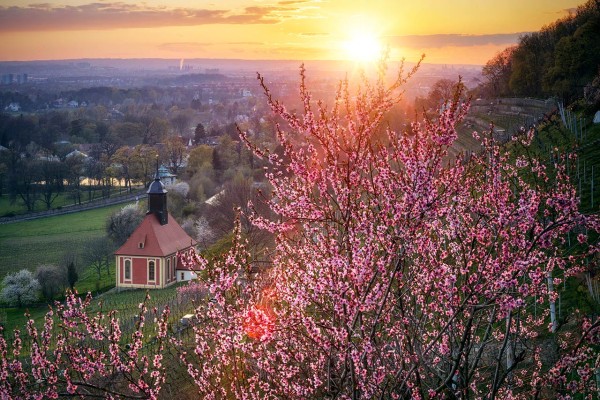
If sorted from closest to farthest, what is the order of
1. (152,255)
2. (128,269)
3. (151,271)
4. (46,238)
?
(152,255)
(151,271)
(128,269)
(46,238)

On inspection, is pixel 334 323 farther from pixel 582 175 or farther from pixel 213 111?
pixel 213 111

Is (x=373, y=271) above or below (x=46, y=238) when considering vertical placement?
above

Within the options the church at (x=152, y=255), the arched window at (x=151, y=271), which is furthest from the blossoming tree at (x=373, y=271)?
the arched window at (x=151, y=271)

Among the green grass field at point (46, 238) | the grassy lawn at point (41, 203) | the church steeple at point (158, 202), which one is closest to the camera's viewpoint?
the church steeple at point (158, 202)

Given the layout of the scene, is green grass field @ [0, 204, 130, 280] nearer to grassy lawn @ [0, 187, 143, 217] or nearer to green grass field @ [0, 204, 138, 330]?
green grass field @ [0, 204, 138, 330]

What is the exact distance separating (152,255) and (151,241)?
3.31 ft

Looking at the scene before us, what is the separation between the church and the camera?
4050 cm

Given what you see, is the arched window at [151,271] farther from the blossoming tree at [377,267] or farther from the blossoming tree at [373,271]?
the blossoming tree at [377,267]

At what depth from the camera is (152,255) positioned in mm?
40312

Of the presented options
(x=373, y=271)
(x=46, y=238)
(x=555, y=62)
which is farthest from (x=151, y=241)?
(x=373, y=271)

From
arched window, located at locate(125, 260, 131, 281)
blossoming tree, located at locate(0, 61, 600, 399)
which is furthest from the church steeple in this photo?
blossoming tree, located at locate(0, 61, 600, 399)

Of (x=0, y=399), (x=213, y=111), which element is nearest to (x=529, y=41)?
(x=0, y=399)

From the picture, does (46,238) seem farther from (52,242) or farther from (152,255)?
(152,255)

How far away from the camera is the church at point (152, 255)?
133 feet
